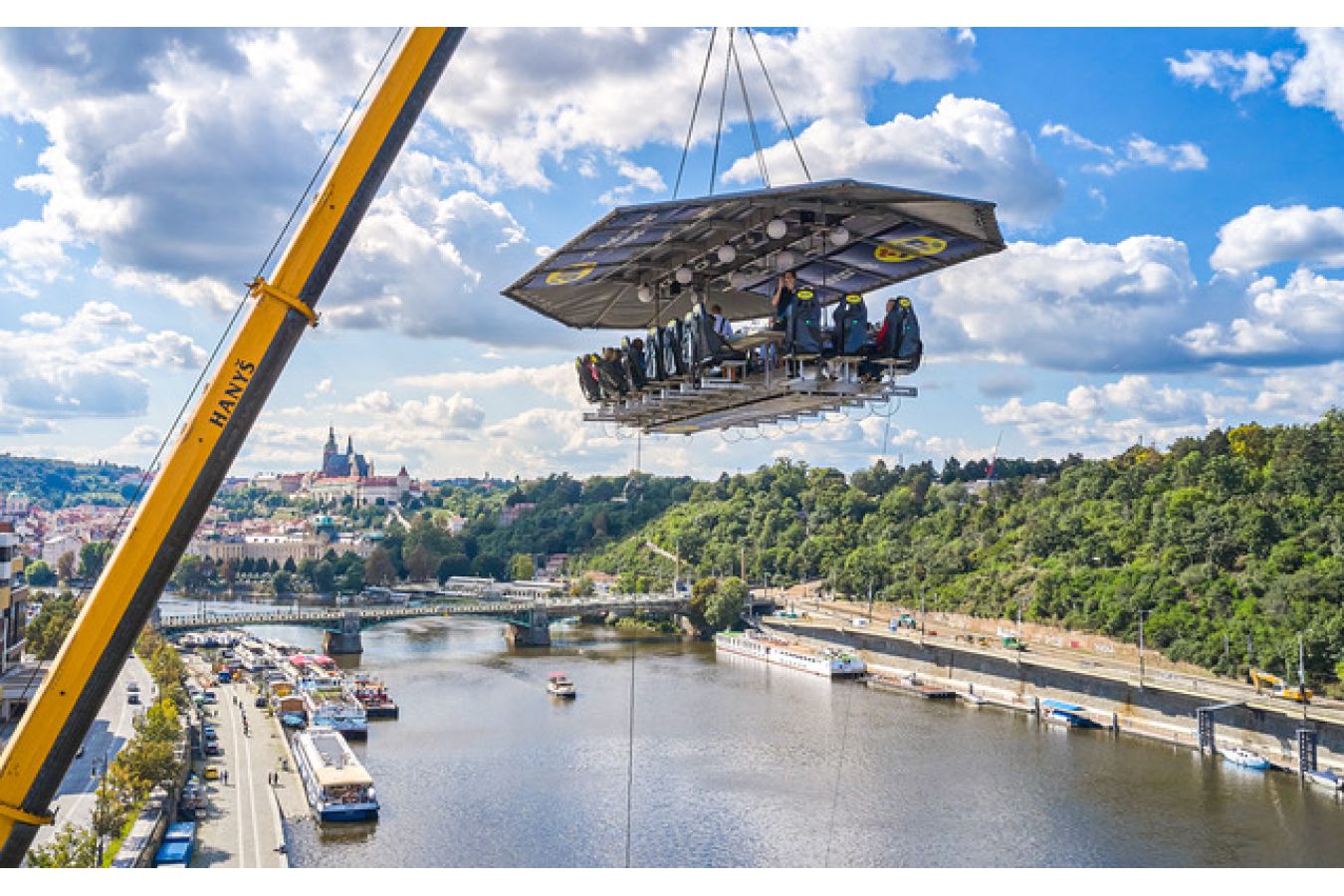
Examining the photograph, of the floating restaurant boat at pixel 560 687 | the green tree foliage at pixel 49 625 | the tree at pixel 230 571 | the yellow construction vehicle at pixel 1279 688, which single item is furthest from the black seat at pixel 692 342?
the tree at pixel 230 571

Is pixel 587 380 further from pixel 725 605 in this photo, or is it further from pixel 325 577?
pixel 325 577

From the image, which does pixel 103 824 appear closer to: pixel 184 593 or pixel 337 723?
pixel 337 723

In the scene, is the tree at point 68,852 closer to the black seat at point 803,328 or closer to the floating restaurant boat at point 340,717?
the black seat at point 803,328

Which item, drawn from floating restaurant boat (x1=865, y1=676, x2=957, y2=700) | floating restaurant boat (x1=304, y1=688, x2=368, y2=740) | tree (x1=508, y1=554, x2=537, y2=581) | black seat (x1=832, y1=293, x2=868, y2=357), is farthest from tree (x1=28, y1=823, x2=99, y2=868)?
tree (x1=508, y1=554, x2=537, y2=581)

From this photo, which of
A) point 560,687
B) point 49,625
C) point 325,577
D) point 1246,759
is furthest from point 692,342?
point 325,577

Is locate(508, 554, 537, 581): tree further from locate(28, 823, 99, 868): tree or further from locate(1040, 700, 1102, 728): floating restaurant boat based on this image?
locate(28, 823, 99, 868): tree
